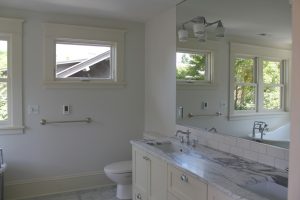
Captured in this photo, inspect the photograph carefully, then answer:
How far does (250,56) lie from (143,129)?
209 centimetres

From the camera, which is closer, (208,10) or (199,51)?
(208,10)

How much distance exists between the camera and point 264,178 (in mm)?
1726

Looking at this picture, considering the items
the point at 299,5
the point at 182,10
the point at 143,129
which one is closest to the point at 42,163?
the point at 143,129

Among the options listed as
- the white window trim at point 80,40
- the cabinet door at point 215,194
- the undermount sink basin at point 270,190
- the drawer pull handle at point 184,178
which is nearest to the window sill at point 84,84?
the white window trim at point 80,40

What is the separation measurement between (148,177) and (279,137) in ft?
3.94

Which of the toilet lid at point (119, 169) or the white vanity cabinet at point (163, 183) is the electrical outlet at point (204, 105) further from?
the toilet lid at point (119, 169)

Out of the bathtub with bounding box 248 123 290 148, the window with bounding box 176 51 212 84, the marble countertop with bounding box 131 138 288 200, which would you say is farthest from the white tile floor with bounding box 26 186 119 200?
the bathtub with bounding box 248 123 290 148

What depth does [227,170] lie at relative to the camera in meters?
1.88

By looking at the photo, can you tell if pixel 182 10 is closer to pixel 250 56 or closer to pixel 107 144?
pixel 250 56

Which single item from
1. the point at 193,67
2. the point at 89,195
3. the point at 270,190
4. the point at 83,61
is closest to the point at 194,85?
the point at 193,67

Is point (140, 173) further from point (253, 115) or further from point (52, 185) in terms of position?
A: point (52, 185)

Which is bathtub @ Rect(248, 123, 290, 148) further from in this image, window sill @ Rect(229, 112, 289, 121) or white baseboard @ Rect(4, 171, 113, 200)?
white baseboard @ Rect(4, 171, 113, 200)

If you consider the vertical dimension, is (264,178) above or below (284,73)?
below

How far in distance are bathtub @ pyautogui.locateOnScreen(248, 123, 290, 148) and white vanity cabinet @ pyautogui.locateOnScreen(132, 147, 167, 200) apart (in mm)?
816
